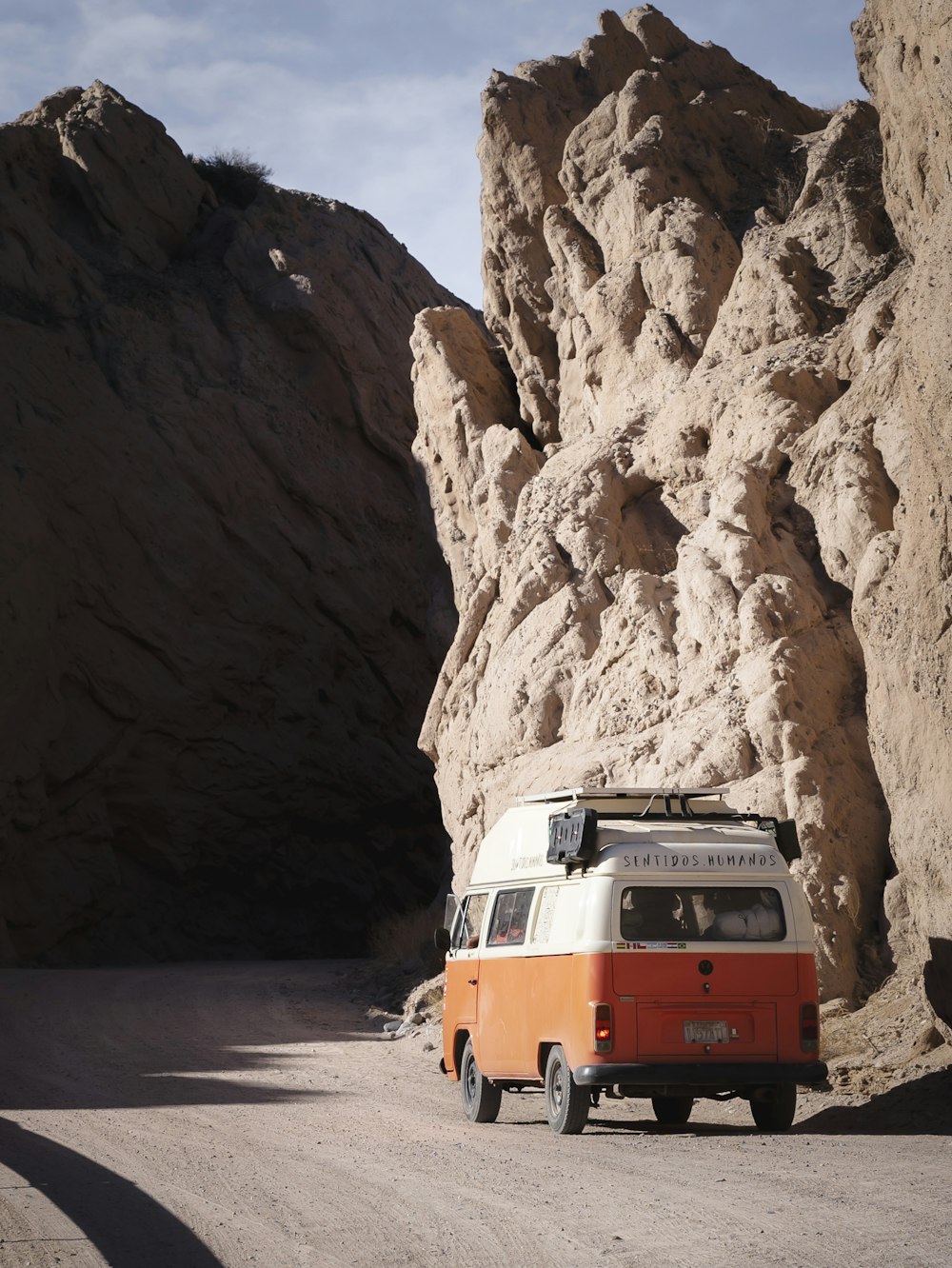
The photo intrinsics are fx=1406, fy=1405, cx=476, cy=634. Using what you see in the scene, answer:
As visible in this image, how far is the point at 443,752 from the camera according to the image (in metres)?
21.7

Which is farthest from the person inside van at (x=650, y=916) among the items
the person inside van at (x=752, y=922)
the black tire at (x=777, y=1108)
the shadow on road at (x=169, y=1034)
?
the shadow on road at (x=169, y=1034)

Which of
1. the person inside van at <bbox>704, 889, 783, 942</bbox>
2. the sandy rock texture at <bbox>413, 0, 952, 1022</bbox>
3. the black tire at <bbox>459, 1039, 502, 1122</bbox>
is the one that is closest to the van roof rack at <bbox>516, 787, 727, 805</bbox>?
the person inside van at <bbox>704, 889, 783, 942</bbox>

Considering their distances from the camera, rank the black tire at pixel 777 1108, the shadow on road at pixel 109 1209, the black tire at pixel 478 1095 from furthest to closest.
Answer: the black tire at pixel 478 1095, the black tire at pixel 777 1108, the shadow on road at pixel 109 1209

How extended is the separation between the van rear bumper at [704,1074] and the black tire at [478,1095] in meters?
1.98

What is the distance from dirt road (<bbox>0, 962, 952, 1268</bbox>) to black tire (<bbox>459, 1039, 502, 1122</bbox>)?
0.47 feet

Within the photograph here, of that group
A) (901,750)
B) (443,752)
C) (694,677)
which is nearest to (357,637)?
(443,752)

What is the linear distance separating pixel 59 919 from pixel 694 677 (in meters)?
19.6

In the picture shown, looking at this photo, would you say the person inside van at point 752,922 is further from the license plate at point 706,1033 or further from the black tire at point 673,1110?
the black tire at point 673,1110

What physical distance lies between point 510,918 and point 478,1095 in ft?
5.12

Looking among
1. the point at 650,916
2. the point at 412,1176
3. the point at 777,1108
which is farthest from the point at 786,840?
the point at 412,1176

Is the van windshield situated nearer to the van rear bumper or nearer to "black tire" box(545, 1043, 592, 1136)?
the van rear bumper

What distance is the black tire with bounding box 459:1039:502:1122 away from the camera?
11750 mm

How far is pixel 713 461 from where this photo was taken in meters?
18.2

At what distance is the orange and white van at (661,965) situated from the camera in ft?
32.6
